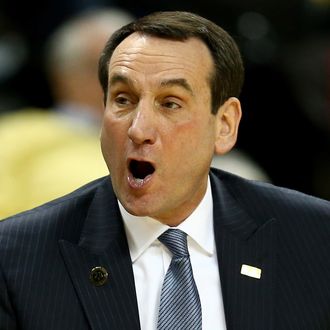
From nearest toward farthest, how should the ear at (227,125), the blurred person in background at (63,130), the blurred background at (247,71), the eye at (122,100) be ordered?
the eye at (122,100)
the ear at (227,125)
the blurred person in background at (63,130)
the blurred background at (247,71)

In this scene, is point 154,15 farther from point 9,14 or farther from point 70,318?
point 9,14

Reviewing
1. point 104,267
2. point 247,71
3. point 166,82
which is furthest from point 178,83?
point 247,71

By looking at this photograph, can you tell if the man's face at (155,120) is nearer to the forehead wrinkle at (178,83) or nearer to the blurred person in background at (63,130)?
the forehead wrinkle at (178,83)

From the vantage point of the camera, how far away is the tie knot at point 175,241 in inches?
118

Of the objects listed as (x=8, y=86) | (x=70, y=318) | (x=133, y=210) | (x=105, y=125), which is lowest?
(x=8, y=86)

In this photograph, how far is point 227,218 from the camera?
3125 mm

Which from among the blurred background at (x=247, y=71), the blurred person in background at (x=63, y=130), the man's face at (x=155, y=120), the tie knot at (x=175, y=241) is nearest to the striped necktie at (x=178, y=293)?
the tie knot at (x=175, y=241)

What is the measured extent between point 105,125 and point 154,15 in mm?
338

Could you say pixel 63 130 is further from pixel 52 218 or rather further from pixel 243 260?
pixel 243 260

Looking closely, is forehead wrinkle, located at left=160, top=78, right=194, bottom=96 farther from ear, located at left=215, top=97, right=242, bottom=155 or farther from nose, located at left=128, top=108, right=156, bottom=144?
ear, located at left=215, top=97, right=242, bottom=155

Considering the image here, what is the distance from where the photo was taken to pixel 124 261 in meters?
2.93

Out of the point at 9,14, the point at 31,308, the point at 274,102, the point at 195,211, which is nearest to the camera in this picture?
the point at 31,308

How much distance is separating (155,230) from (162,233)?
0.07ft

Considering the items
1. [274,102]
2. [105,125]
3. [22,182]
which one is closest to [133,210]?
[105,125]
